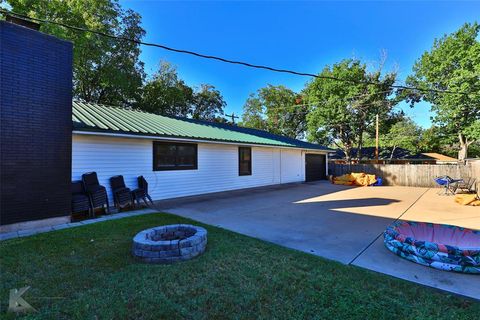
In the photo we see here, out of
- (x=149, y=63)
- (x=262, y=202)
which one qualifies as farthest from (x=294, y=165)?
(x=149, y=63)

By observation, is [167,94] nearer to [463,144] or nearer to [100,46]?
[100,46]

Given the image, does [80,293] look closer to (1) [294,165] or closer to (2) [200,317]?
(2) [200,317]

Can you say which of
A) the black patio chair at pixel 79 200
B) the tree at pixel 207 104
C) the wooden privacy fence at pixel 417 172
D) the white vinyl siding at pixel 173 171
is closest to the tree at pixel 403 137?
the wooden privacy fence at pixel 417 172

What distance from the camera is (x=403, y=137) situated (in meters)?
25.1

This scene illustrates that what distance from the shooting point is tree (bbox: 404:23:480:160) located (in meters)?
20.1

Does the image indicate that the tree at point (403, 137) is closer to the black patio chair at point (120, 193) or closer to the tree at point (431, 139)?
the tree at point (431, 139)

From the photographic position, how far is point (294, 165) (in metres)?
15.7

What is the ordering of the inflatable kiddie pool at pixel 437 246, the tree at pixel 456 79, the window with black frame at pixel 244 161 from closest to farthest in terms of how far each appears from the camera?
the inflatable kiddie pool at pixel 437 246 → the window with black frame at pixel 244 161 → the tree at pixel 456 79

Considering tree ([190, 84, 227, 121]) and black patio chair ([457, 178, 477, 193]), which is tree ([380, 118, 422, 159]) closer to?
black patio chair ([457, 178, 477, 193])

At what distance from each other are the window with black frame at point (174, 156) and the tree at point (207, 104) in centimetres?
1893

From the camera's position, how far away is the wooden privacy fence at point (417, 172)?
13.7 meters

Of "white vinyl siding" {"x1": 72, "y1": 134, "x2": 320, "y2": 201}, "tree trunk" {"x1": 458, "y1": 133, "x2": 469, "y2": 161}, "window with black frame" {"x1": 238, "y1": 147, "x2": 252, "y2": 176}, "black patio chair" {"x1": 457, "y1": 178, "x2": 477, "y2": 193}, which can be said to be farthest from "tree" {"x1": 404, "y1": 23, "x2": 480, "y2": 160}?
"window with black frame" {"x1": 238, "y1": 147, "x2": 252, "y2": 176}

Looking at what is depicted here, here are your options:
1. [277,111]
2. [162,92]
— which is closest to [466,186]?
[162,92]

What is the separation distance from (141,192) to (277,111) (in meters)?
28.1
